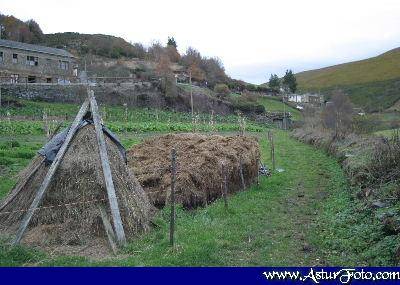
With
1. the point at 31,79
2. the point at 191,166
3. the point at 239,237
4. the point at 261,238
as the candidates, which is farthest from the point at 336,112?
the point at 239,237

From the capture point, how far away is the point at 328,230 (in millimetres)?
11656

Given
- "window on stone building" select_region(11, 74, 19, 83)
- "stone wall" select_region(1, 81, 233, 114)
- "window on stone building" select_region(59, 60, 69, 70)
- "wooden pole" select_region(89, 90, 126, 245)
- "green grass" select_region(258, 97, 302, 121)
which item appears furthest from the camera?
"green grass" select_region(258, 97, 302, 121)

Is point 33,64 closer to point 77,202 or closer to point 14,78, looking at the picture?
point 14,78

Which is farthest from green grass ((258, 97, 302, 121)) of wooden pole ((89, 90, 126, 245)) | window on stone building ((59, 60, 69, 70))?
wooden pole ((89, 90, 126, 245))

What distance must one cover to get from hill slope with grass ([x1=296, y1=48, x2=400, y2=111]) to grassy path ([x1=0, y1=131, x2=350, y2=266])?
7924 cm

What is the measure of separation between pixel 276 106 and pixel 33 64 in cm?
4947

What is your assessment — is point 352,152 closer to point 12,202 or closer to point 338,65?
point 12,202

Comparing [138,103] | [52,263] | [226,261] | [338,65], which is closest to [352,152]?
[226,261]

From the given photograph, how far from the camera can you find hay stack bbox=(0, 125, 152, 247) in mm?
9844

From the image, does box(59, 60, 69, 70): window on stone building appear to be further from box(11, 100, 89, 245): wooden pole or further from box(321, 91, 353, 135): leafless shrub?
box(11, 100, 89, 245): wooden pole

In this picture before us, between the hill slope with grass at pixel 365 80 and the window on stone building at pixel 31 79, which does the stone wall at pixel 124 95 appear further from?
the hill slope with grass at pixel 365 80

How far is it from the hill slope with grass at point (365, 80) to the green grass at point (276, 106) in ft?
40.2

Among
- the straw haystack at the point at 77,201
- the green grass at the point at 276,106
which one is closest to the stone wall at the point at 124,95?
the green grass at the point at 276,106
